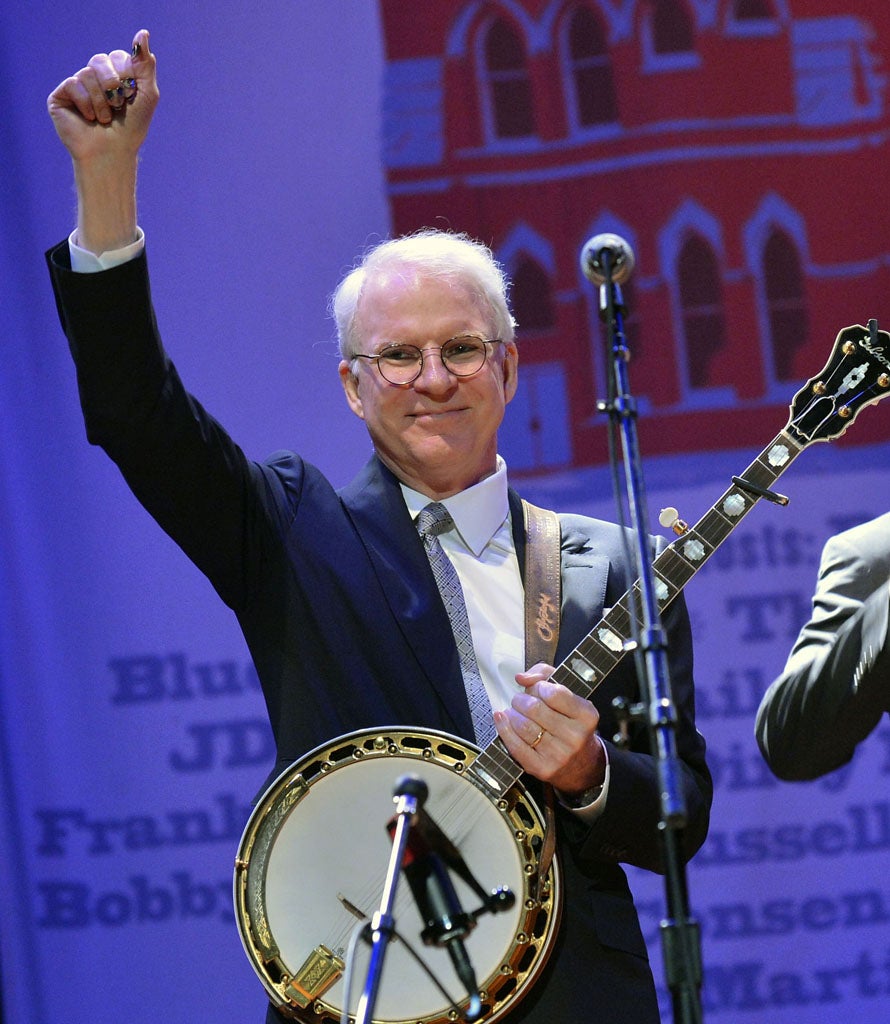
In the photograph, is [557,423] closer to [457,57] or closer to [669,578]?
[457,57]

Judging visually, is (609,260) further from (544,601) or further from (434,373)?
(544,601)

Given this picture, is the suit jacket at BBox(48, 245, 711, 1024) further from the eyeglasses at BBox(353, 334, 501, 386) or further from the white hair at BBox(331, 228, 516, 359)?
the white hair at BBox(331, 228, 516, 359)

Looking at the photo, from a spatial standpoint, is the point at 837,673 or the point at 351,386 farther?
the point at 351,386

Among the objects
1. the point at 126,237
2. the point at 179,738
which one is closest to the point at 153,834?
the point at 179,738

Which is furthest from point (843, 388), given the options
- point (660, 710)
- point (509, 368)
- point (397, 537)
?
point (660, 710)

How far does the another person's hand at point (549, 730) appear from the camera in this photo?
2.75 metres

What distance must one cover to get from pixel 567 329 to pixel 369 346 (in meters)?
1.86

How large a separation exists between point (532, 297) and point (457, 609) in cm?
210

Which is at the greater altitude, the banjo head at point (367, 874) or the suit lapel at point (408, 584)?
the suit lapel at point (408, 584)

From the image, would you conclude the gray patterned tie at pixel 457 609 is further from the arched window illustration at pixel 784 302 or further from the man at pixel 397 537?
the arched window illustration at pixel 784 302

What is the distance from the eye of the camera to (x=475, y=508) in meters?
3.18

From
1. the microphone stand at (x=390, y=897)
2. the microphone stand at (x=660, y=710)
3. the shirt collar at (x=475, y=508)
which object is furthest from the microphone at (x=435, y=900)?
the shirt collar at (x=475, y=508)

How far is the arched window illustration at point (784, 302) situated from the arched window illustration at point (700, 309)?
16cm

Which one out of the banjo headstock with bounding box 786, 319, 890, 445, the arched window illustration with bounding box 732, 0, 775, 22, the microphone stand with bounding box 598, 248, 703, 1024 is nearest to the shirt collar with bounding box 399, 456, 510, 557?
the banjo headstock with bounding box 786, 319, 890, 445
